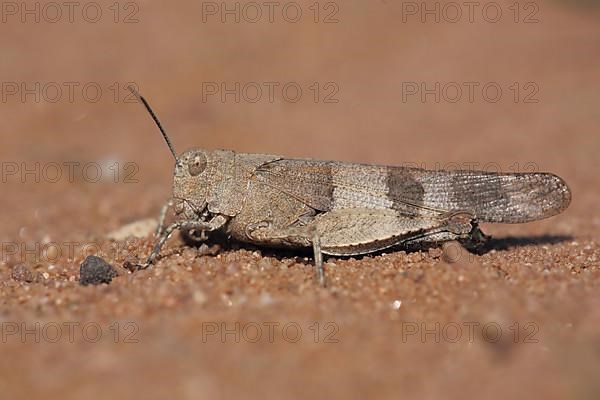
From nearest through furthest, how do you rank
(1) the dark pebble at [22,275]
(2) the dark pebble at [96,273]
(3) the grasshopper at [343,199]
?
(2) the dark pebble at [96,273]
(3) the grasshopper at [343,199]
(1) the dark pebble at [22,275]

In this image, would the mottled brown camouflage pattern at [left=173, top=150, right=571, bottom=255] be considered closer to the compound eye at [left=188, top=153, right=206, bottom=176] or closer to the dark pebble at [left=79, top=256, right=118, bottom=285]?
the compound eye at [left=188, top=153, right=206, bottom=176]

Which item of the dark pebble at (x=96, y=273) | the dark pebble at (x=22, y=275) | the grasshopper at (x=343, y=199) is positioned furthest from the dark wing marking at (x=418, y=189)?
the dark pebble at (x=22, y=275)

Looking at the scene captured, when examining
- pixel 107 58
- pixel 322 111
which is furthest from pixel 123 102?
pixel 322 111

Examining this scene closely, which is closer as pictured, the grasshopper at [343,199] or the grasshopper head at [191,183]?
the grasshopper at [343,199]

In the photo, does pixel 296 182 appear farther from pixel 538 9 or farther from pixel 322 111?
pixel 538 9

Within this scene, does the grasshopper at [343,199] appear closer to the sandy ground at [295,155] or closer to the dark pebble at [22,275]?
the sandy ground at [295,155]

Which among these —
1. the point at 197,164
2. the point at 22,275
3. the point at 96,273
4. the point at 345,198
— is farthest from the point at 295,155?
the point at 96,273
